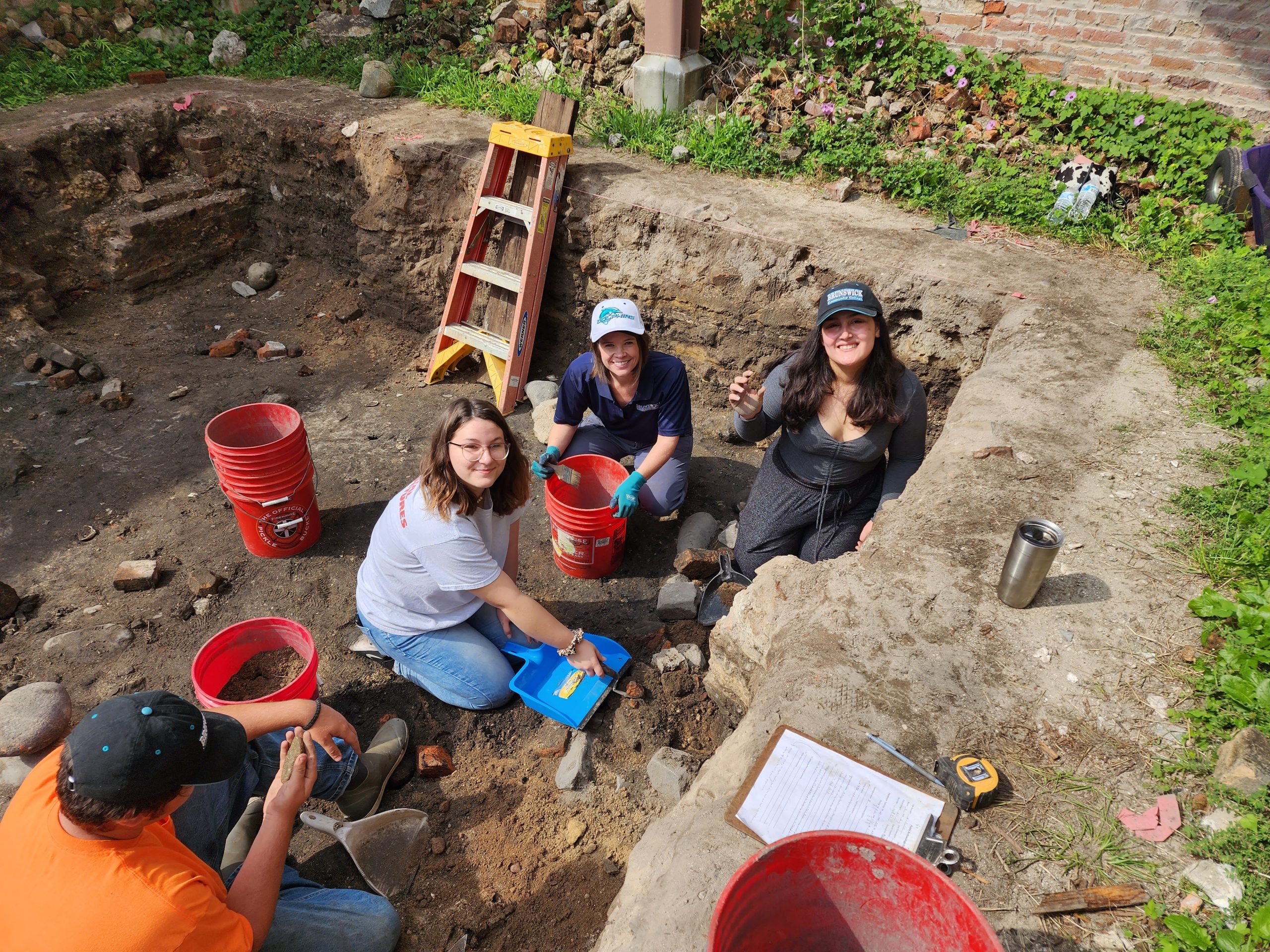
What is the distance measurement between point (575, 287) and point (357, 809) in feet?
13.2

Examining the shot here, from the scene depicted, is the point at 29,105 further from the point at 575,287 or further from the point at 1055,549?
the point at 1055,549

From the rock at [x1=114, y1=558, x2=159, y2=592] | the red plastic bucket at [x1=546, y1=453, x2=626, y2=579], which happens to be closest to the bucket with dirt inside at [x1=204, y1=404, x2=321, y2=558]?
the rock at [x1=114, y1=558, x2=159, y2=592]

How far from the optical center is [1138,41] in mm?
5344

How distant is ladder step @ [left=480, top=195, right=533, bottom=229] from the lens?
529 cm

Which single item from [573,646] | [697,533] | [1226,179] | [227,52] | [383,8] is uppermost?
[383,8]

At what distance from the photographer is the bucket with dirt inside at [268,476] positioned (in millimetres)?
3824

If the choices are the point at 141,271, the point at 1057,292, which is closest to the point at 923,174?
the point at 1057,292

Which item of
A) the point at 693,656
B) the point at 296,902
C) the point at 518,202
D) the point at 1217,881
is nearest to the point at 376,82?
the point at 518,202

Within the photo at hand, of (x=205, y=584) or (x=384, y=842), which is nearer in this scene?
(x=384, y=842)

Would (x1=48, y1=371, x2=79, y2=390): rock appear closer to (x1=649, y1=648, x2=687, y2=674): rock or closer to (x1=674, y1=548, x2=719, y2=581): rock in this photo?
(x1=674, y1=548, x2=719, y2=581): rock

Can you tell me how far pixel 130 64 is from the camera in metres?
7.62

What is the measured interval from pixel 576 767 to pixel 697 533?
1634 millimetres

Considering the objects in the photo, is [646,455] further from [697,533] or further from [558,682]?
[558,682]

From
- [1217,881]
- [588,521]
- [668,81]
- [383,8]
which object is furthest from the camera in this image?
[383,8]
